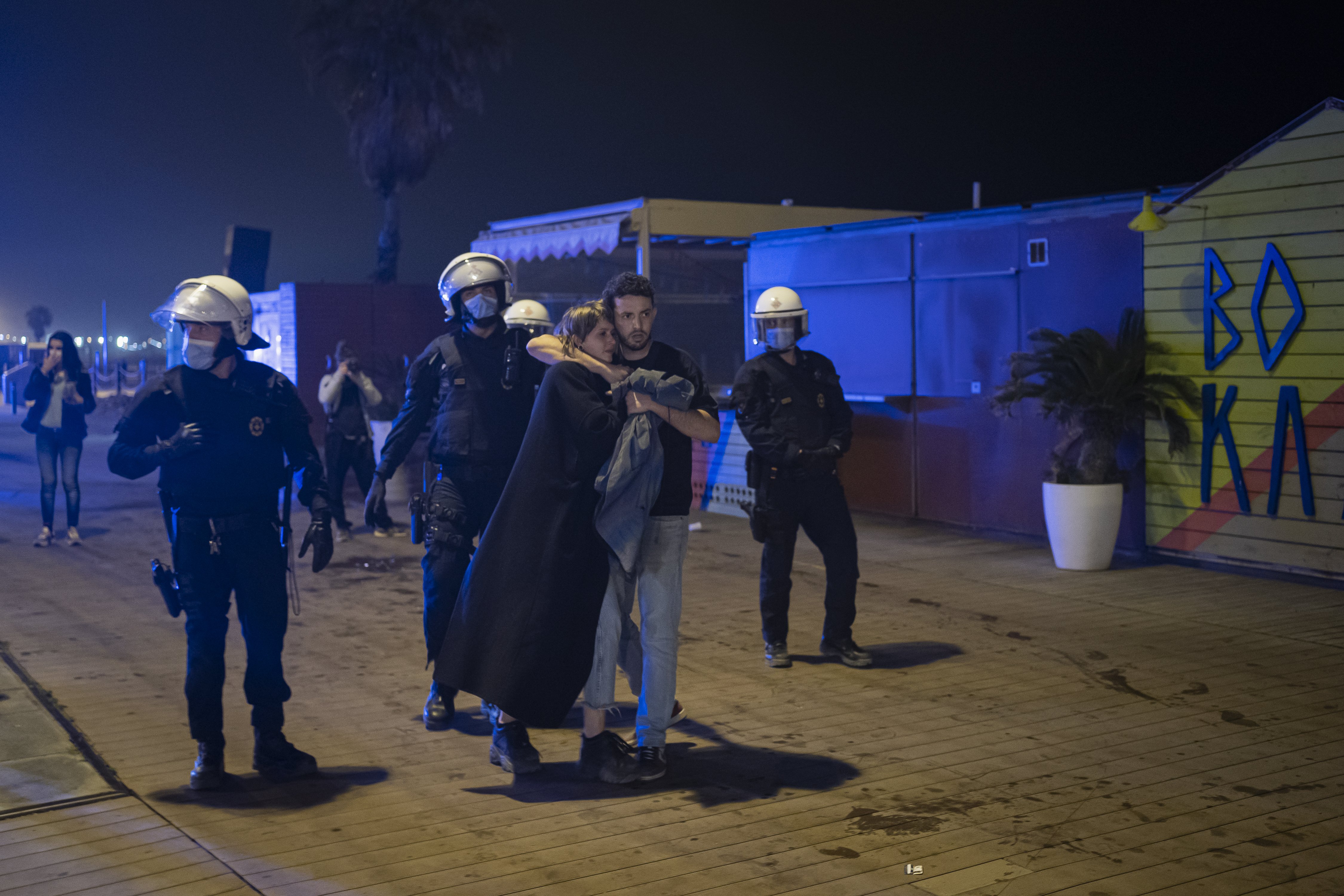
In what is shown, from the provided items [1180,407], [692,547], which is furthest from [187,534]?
[1180,407]

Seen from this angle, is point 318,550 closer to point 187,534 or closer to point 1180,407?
point 187,534

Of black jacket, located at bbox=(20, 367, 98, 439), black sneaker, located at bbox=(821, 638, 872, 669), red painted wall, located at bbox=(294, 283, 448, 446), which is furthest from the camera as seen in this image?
red painted wall, located at bbox=(294, 283, 448, 446)

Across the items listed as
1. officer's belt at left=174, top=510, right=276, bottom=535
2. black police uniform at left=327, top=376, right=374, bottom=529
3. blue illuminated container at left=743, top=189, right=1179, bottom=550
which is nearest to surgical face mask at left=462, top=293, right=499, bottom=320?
officer's belt at left=174, top=510, right=276, bottom=535

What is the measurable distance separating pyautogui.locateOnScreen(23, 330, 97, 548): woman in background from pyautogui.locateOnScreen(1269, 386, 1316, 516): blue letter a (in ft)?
33.2

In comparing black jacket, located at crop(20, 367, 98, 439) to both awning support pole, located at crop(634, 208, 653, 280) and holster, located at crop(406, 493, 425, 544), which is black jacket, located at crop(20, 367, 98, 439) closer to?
awning support pole, located at crop(634, 208, 653, 280)

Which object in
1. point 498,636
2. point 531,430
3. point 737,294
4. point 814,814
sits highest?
point 737,294

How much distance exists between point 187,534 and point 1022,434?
8356 mm

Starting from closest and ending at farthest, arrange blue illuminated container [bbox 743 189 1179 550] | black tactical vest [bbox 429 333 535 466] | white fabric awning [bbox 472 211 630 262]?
black tactical vest [bbox 429 333 535 466] → blue illuminated container [bbox 743 189 1179 550] → white fabric awning [bbox 472 211 630 262]

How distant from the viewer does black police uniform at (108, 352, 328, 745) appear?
495cm

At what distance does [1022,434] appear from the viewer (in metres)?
11.5

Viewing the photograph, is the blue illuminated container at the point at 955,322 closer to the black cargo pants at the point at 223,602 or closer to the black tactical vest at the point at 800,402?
the black tactical vest at the point at 800,402

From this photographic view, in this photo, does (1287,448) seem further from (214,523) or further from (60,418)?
(60,418)

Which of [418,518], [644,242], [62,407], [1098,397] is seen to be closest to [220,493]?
[418,518]

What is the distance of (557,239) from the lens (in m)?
15.9
